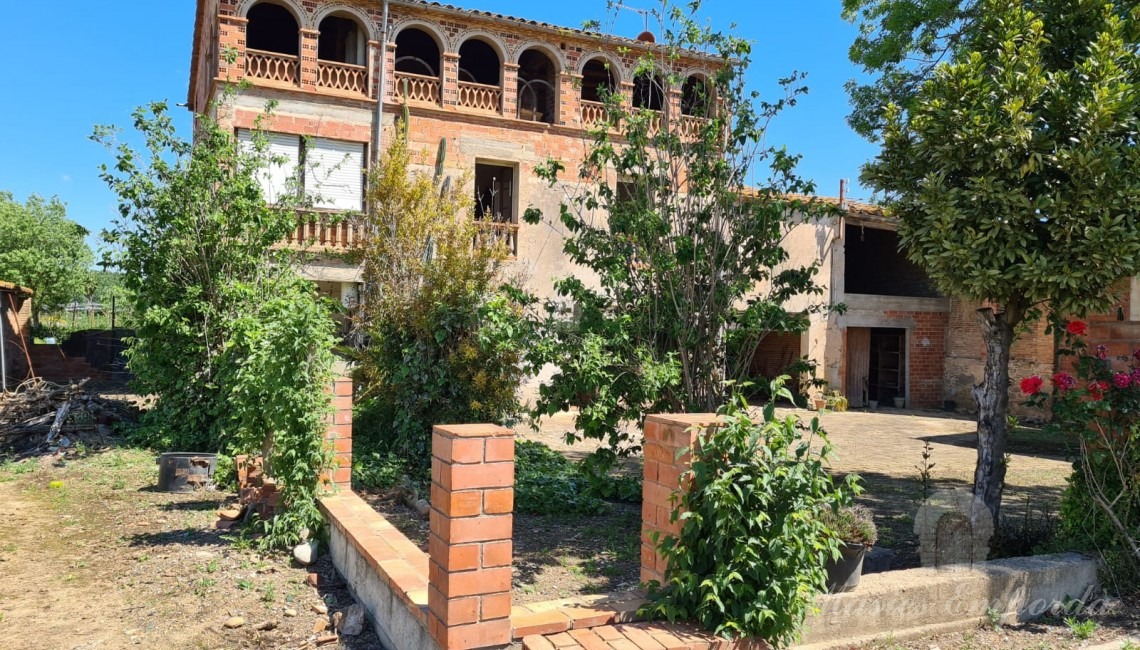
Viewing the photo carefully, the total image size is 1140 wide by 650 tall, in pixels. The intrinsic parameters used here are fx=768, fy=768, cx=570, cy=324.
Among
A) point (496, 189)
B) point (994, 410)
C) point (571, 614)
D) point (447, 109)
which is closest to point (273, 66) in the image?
point (447, 109)

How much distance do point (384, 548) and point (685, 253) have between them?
329 centimetres

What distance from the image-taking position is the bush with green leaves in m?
3.26

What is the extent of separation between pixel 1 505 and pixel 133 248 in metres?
3.74

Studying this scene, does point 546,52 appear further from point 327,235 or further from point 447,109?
point 327,235

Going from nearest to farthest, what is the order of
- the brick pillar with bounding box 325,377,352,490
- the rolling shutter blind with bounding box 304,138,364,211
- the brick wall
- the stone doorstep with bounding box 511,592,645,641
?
the stone doorstep with bounding box 511,592,645,641 → the brick pillar with bounding box 325,377,352,490 → the rolling shutter blind with bounding box 304,138,364,211 → the brick wall

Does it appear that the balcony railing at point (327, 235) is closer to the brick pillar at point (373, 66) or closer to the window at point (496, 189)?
the brick pillar at point (373, 66)

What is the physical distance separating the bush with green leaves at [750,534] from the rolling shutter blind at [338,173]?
12493mm

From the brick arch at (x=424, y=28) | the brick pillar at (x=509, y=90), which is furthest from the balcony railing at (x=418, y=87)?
the brick pillar at (x=509, y=90)

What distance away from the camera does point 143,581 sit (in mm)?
5184

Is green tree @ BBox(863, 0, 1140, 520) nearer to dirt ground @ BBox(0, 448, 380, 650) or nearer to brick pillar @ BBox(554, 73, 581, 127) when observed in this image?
dirt ground @ BBox(0, 448, 380, 650)

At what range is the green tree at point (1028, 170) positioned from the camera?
15.9 feet

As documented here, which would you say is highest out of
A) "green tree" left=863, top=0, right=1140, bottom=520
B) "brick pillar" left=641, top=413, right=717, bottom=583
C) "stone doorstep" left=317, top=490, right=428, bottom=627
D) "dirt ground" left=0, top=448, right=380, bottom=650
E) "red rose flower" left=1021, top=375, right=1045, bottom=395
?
"green tree" left=863, top=0, right=1140, bottom=520

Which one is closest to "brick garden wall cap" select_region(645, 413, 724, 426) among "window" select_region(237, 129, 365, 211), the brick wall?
A: "window" select_region(237, 129, 365, 211)

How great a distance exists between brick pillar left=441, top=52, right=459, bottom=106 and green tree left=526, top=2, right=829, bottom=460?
31.8 ft
